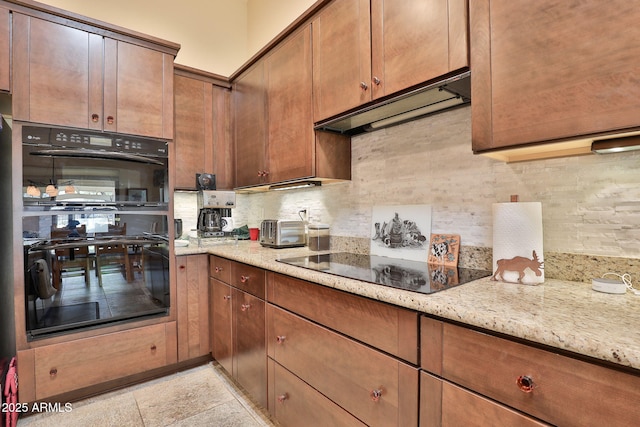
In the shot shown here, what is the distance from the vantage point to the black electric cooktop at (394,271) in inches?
42.9

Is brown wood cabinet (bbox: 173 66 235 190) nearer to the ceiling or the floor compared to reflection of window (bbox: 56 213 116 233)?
nearer to the ceiling

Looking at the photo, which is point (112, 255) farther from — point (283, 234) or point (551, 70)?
point (551, 70)

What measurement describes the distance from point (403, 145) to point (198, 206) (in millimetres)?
1916

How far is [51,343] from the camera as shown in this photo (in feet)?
5.97

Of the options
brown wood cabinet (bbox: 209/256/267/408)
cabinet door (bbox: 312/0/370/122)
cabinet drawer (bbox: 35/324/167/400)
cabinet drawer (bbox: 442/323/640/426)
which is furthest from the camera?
cabinet drawer (bbox: 35/324/167/400)

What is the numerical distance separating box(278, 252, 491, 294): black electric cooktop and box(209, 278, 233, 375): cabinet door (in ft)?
2.24

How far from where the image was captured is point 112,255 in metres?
1.98

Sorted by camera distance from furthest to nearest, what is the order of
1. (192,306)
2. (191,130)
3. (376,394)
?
(191,130)
(192,306)
(376,394)

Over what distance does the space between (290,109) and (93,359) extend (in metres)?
2.01

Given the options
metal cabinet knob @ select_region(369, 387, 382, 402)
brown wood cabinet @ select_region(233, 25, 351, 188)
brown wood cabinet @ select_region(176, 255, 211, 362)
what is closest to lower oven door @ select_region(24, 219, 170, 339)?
brown wood cabinet @ select_region(176, 255, 211, 362)

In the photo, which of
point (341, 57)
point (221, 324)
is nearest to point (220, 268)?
point (221, 324)

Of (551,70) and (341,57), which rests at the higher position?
(341,57)

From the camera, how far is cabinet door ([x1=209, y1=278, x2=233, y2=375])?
203cm

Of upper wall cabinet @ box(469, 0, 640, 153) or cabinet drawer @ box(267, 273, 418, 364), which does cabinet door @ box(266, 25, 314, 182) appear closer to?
cabinet drawer @ box(267, 273, 418, 364)
